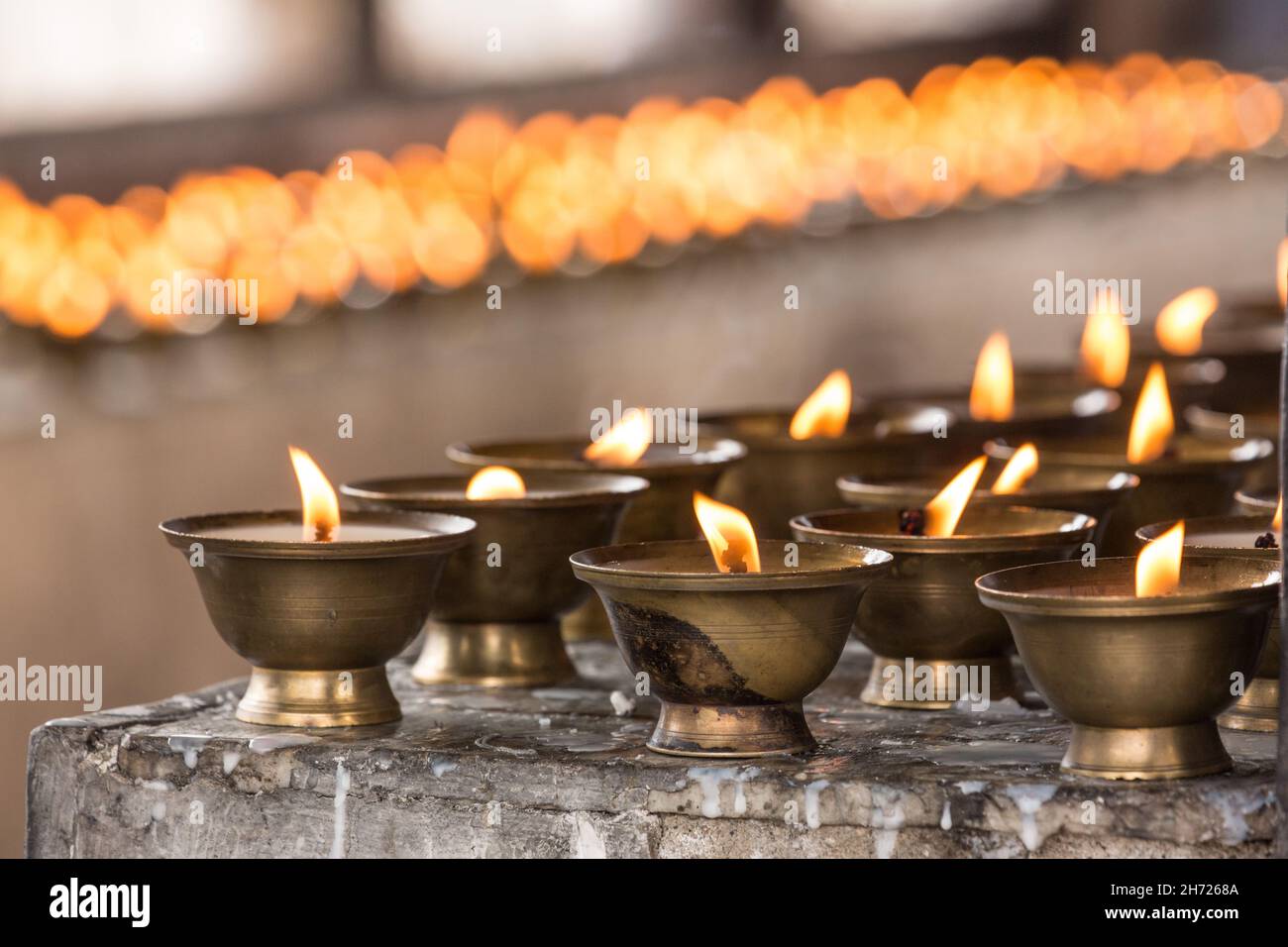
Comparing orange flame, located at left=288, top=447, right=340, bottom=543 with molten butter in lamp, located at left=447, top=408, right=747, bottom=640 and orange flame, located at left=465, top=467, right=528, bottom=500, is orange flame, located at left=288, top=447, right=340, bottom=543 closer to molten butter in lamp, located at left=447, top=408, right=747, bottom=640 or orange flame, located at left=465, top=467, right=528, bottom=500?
orange flame, located at left=465, top=467, right=528, bottom=500

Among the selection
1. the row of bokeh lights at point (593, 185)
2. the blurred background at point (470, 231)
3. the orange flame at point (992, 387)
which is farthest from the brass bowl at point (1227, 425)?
the row of bokeh lights at point (593, 185)

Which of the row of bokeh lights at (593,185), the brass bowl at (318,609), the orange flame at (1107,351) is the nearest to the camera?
the brass bowl at (318,609)

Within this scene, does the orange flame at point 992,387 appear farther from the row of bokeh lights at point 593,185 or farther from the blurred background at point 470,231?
the row of bokeh lights at point 593,185

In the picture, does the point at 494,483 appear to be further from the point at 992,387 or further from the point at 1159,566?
the point at 992,387

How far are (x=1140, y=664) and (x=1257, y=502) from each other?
567mm

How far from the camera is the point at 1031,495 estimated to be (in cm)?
225

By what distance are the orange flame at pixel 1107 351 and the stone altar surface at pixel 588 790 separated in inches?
50.8

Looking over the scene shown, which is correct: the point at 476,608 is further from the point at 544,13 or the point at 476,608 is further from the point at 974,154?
the point at 544,13

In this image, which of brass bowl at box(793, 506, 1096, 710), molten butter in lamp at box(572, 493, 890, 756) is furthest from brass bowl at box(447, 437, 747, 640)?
molten butter in lamp at box(572, 493, 890, 756)

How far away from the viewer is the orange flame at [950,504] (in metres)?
2.13

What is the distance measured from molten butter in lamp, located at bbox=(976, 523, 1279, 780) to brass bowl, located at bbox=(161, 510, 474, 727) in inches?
22.7

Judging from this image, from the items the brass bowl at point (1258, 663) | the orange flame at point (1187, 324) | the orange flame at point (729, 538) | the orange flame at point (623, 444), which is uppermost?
the orange flame at point (1187, 324)

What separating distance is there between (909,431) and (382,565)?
2.94 feet

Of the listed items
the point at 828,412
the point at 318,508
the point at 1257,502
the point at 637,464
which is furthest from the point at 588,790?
the point at 828,412
